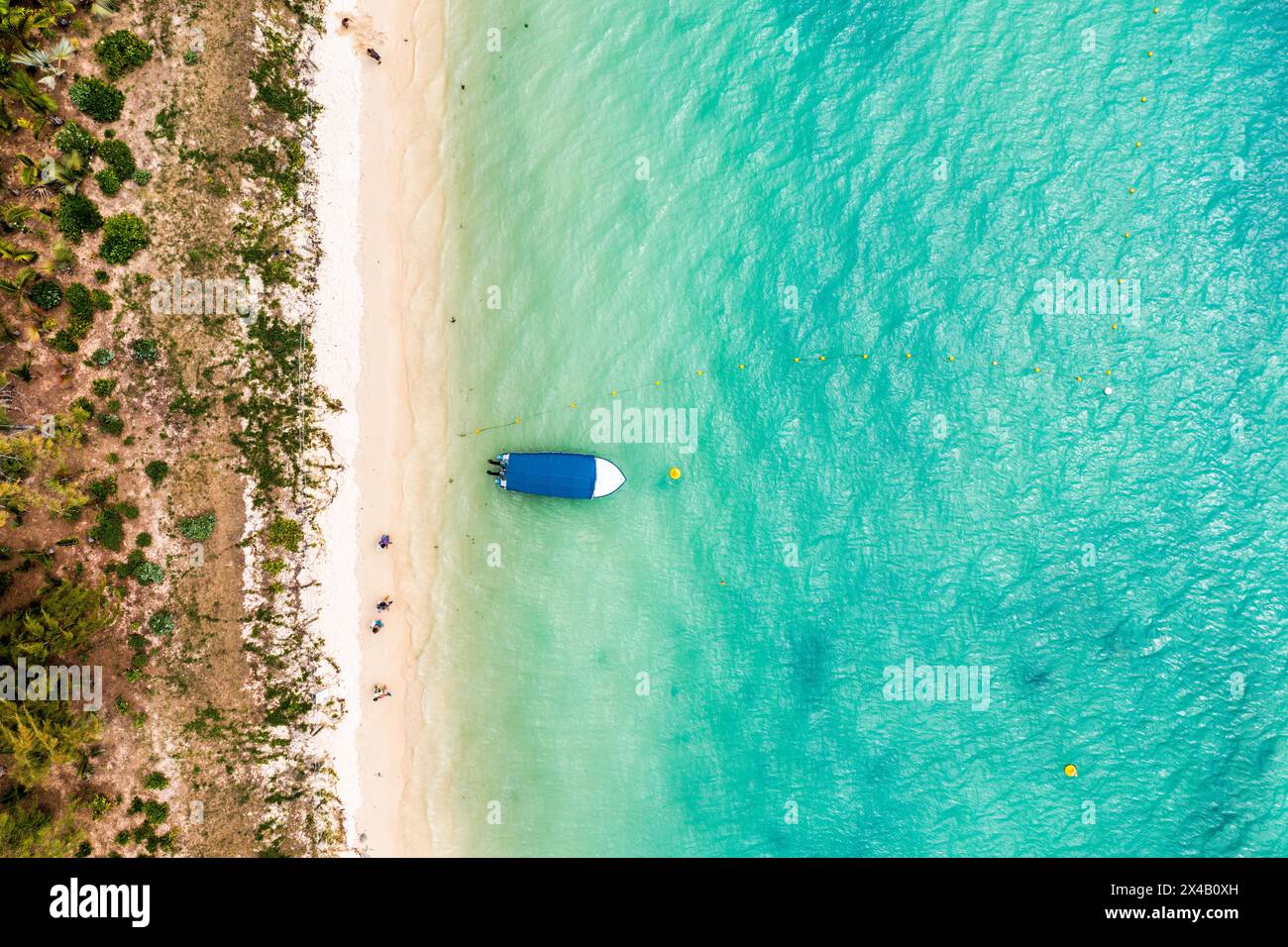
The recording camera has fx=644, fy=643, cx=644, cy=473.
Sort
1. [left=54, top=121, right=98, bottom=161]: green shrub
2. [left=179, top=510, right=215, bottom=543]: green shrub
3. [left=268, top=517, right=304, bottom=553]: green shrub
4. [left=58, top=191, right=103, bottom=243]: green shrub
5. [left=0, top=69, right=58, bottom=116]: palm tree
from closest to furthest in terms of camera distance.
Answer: [left=0, top=69, right=58, bottom=116]: palm tree → [left=54, top=121, right=98, bottom=161]: green shrub → [left=58, top=191, right=103, bottom=243]: green shrub → [left=179, top=510, right=215, bottom=543]: green shrub → [left=268, top=517, right=304, bottom=553]: green shrub

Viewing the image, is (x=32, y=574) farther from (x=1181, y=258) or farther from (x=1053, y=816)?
(x=1181, y=258)

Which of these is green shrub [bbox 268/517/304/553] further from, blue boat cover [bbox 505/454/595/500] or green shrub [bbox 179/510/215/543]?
blue boat cover [bbox 505/454/595/500]

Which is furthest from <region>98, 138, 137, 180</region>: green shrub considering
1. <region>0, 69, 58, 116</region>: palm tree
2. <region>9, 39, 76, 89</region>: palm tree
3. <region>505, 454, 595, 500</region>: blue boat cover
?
<region>505, 454, 595, 500</region>: blue boat cover

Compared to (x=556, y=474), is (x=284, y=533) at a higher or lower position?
lower

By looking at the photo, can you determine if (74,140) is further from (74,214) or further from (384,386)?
(384,386)

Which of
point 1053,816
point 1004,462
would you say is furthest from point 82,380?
point 1053,816

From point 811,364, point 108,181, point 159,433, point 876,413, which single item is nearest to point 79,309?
point 108,181

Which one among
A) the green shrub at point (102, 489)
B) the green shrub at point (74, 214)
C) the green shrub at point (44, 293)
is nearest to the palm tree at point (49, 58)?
the green shrub at point (74, 214)
